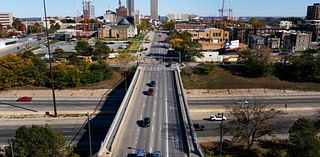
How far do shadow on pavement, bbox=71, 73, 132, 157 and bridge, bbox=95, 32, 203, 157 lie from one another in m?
4.61

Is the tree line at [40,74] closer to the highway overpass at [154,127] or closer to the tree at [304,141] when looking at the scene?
the highway overpass at [154,127]

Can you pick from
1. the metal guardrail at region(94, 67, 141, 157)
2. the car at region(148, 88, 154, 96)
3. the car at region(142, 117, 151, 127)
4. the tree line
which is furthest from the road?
the tree line

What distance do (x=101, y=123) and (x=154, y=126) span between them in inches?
473

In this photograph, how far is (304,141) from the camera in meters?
26.1

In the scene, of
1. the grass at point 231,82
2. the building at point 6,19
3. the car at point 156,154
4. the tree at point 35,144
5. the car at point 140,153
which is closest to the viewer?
the car at point 156,154

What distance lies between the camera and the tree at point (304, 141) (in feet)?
83.6

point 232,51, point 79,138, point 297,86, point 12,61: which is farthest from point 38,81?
point 232,51

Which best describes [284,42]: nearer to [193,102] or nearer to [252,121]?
[193,102]

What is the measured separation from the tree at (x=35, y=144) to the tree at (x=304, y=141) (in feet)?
70.7

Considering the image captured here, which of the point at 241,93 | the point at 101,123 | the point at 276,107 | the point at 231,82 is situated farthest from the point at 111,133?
the point at 231,82

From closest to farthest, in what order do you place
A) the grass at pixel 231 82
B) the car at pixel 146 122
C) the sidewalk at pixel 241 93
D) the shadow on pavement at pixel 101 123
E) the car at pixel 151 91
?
1. the car at pixel 146 122
2. the shadow on pavement at pixel 101 123
3. the car at pixel 151 91
4. the sidewalk at pixel 241 93
5. the grass at pixel 231 82

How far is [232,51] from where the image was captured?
89500 mm

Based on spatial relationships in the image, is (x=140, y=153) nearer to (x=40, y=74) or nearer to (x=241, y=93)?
(x=241, y=93)

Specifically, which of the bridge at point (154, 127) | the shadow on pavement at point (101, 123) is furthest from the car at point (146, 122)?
the shadow on pavement at point (101, 123)
